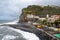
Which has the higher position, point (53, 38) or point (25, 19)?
point (53, 38)

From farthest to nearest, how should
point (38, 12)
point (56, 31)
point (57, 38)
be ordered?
1. point (38, 12)
2. point (56, 31)
3. point (57, 38)

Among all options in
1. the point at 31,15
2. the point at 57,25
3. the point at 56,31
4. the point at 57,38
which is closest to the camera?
the point at 57,38

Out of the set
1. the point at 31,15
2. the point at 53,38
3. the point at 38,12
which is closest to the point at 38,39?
the point at 53,38

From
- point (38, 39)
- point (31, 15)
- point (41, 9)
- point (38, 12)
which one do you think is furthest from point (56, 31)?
point (41, 9)

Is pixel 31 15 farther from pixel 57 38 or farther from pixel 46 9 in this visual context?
pixel 57 38

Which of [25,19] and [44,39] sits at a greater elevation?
[44,39]

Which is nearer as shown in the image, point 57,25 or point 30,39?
point 30,39

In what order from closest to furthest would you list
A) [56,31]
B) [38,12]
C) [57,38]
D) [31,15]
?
[57,38] → [56,31] → [31,15] → [38,12]

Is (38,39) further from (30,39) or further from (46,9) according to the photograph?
(46,9)

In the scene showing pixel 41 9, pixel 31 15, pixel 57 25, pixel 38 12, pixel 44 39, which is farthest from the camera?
pixel 41 9
